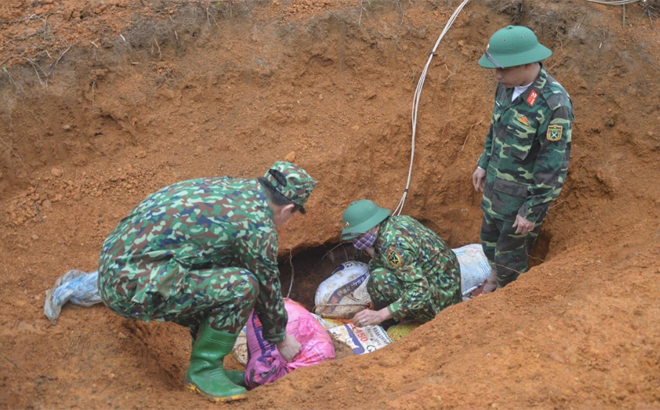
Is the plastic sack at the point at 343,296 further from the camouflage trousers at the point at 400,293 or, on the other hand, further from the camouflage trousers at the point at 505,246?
the camouflage trousers at the point at 505,246

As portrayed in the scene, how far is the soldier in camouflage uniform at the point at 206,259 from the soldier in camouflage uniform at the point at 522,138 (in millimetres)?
1681

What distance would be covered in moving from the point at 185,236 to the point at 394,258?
1.87 m

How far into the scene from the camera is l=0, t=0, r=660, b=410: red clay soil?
10.7ft

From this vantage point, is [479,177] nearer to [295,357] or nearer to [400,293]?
[400,293]

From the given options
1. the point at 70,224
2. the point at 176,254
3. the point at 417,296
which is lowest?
the point at 417,296

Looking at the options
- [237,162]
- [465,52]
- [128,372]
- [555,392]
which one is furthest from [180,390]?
[465,52]

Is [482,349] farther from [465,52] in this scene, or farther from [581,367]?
[465,52]

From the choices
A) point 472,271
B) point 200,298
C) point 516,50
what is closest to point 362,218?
point 472,271

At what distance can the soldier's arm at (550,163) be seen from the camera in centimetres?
397

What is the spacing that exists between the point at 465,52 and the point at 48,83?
3.81 metres

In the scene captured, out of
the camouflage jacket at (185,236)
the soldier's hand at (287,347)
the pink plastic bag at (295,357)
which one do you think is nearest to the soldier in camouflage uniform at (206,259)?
the camouflage jacket at (185,236)

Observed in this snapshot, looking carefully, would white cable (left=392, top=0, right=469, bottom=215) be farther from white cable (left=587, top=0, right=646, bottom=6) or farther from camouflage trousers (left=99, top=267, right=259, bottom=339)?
camouflage trousers (left=99, top=267, right=259, bottom=339)

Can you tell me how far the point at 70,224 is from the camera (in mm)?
4840

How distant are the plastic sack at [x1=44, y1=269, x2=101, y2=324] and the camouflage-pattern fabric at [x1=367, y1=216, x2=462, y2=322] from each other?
79.7 inches
